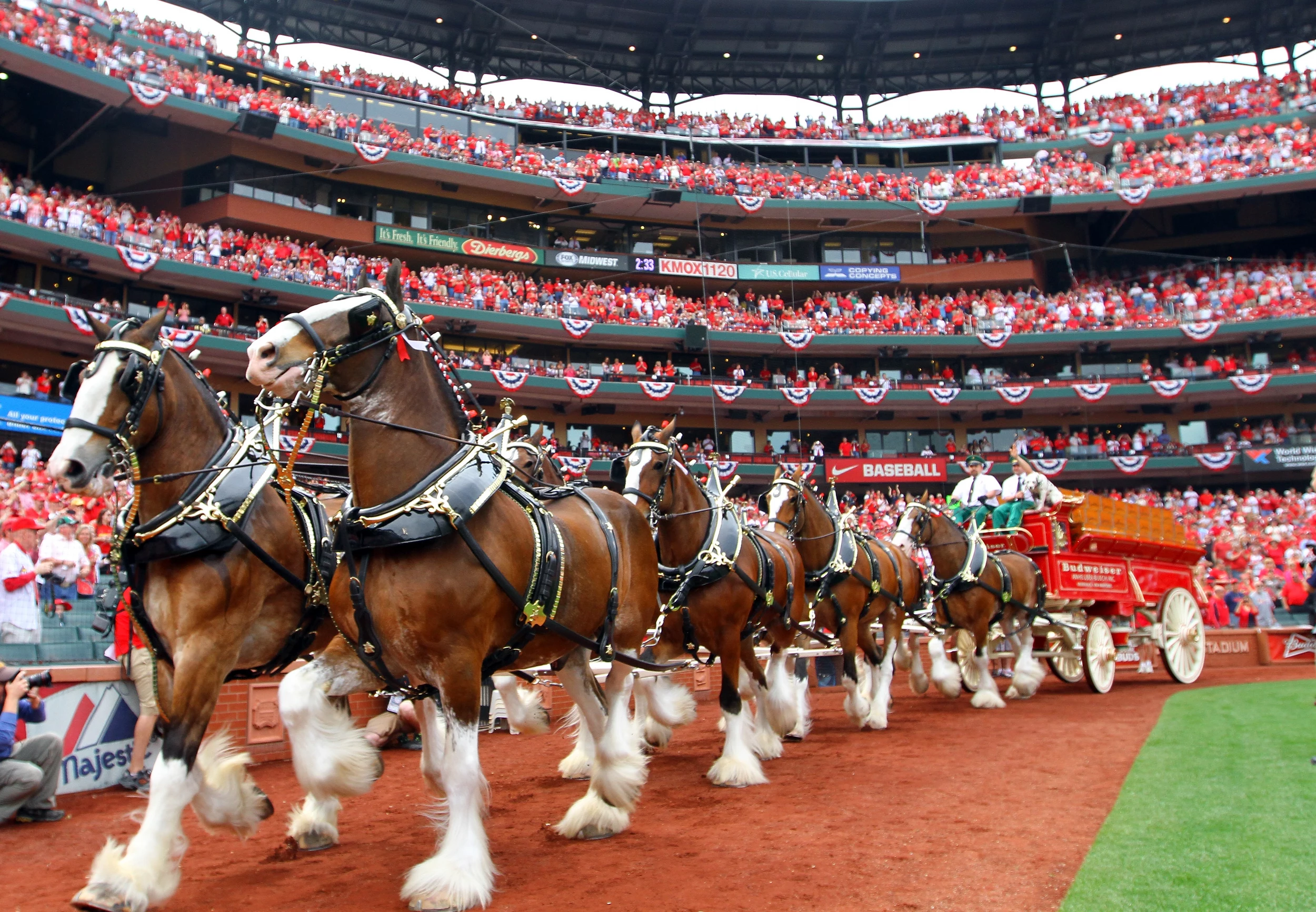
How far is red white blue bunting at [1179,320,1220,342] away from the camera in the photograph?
3984 cm

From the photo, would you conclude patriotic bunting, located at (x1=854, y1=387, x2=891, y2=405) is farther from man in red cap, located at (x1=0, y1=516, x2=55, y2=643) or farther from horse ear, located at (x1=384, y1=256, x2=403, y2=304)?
horse ear, located at (x1=384, y1=256, x2=403, y2=304)

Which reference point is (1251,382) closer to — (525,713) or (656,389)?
(656,389)

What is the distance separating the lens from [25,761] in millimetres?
7094

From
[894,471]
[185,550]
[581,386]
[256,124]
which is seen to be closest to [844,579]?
[185,550]

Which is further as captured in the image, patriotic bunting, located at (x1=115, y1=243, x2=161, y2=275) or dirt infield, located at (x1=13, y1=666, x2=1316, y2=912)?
patriotic bunting, located at (x1=115, y1=243, x2=161, y2=275)

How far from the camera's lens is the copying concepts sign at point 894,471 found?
3938 centimetres

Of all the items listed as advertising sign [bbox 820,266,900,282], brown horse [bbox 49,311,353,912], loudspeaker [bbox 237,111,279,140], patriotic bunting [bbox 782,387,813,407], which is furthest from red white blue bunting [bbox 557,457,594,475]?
brown horse [bbox 49,311,353,912]

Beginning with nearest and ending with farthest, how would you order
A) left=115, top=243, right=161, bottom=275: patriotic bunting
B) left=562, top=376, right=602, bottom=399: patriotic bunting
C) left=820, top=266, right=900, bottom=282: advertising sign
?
left=115, top=243, right=161, bottom=275: patriotic bunting, left=562, top=376, right=602, bottom=399: patriotic bunting, left=820, top=266, right=900, bottom=282: advertising sign

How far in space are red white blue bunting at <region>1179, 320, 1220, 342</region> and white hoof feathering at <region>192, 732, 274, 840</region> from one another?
42.9 m

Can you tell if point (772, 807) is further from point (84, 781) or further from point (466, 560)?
point (84, 781)

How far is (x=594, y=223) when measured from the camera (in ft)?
144

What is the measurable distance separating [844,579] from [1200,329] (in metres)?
35.7

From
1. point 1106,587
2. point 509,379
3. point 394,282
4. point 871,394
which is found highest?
point 509,379

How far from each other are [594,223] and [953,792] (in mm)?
38958
